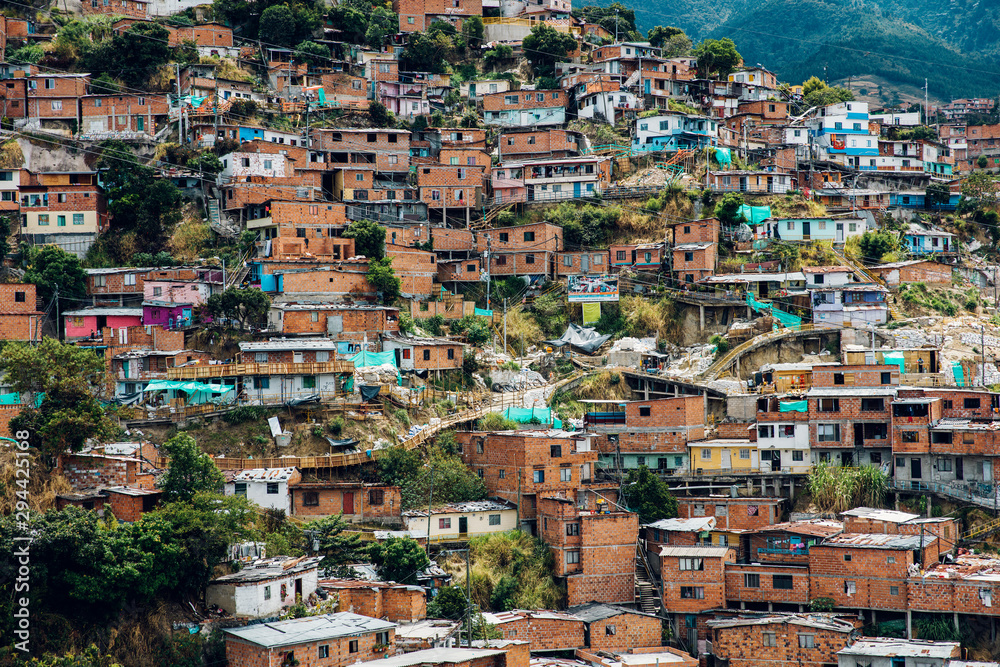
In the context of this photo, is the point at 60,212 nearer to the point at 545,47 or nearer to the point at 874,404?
the point at 545,47

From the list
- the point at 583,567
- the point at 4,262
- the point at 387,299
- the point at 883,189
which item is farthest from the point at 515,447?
the point at 883,189

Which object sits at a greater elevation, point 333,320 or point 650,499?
point 333,320

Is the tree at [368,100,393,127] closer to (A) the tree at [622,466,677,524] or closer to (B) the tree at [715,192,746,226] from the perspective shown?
(B) the tree at [715,192,746,226]

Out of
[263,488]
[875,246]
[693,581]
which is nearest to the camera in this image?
[263,488]

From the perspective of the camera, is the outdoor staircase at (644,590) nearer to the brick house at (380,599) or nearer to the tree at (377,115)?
the brick house at (380,599)

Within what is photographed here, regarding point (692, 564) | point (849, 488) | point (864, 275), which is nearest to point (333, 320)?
point (692, 564)

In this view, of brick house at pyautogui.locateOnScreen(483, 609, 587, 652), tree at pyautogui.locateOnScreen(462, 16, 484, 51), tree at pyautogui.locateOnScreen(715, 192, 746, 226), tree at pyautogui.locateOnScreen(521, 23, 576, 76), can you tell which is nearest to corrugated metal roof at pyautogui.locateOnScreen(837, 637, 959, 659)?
brick house at pyautogui.locateOnScreen(483, 609, 587, 652)

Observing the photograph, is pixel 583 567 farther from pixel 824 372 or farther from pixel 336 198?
pixel 336 198
